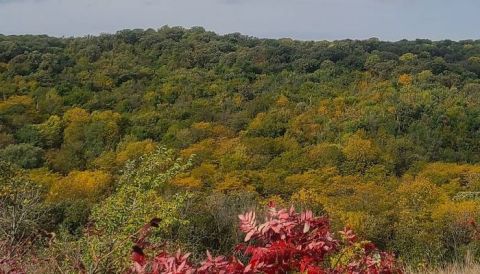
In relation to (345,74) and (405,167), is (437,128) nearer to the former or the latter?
(405,167)

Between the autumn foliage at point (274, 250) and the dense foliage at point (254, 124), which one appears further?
the dense foliage at point (254, 124)

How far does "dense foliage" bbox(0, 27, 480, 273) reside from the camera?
87.5 ft

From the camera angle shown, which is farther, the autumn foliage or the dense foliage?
the dense foliage

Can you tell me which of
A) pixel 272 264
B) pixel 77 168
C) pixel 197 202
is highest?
pixel 272 264

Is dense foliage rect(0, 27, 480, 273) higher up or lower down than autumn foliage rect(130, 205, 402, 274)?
lower down

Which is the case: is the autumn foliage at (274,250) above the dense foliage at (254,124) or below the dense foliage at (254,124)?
above

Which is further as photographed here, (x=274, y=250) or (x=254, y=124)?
(x=254, y=124)

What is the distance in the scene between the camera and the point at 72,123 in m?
46.5

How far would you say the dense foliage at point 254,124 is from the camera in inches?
1049

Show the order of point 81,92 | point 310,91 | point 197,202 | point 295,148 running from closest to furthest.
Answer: point 197,202 → point 295,148 → point 81,92 → point 310,91

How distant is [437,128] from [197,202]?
28881mm

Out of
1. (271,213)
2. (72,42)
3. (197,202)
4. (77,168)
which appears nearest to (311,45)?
(72,42)

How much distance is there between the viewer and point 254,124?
48938 millimetres

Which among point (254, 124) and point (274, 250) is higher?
point (274, 250)
